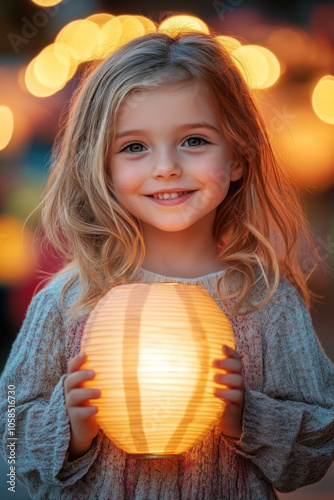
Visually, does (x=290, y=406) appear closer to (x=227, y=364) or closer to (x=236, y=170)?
(x=227, y=364)

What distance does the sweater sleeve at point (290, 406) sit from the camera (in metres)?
1.59

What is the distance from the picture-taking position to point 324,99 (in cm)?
368

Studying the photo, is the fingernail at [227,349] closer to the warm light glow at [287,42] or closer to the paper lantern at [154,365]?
the paper lantern at [154,365]

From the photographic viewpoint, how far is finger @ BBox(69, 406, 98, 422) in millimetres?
1349

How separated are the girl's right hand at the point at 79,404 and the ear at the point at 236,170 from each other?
76 centimetres

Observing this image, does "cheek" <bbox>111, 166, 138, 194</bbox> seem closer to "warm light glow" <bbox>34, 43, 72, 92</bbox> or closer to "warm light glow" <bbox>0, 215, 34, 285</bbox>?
"warm light glow" <bbox>34, 43, 72, 92</bbox>

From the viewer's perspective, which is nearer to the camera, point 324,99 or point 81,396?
point 81,396

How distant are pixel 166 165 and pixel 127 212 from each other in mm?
263

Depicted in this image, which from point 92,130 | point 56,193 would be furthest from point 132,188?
point 56,193

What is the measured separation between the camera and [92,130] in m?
1.85

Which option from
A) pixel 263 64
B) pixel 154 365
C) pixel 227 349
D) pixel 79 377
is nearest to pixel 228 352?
pixel 227 349

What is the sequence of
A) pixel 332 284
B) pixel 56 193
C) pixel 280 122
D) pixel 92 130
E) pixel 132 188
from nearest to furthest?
1. pixel 132 188
2. pixel 92 130
3. pixel 56 193
4. pixel 280 122
5. pixel 332 284

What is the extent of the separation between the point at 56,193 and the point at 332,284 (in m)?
3.47

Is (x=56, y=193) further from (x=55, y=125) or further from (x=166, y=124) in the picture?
(x=55, y=125)
